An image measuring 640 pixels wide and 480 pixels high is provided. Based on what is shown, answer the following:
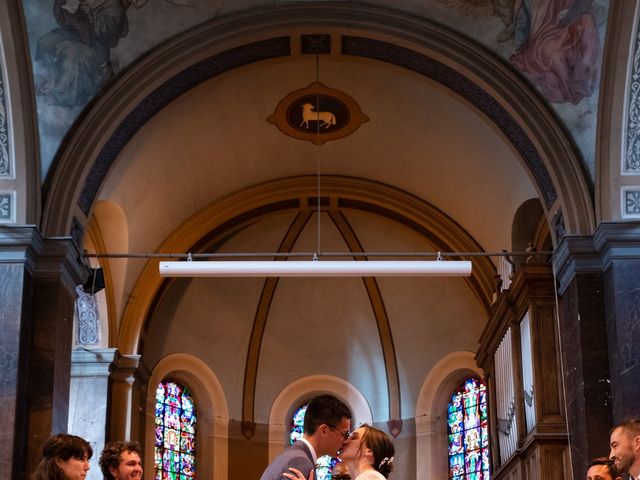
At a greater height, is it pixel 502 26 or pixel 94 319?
pixel 502 26

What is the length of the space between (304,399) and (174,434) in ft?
7.86

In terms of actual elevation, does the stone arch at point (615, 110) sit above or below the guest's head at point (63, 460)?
above

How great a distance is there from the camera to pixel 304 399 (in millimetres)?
20219

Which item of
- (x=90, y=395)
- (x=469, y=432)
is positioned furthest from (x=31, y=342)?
(x=469, y=432)

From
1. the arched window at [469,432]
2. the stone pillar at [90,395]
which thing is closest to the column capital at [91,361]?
the stone pillar at [90,395]

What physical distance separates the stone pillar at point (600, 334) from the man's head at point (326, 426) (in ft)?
19.8

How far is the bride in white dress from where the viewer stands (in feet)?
18.4

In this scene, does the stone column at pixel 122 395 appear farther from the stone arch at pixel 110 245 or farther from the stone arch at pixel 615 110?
the stone arch at pixel 615 110

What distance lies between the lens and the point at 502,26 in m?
Answer: 13.0

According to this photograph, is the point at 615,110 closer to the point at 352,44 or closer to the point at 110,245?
the point at 352,44

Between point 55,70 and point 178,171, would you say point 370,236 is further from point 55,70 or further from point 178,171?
point 55,70

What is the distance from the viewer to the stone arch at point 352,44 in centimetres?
1272

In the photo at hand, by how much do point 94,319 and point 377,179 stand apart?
4.71 metres

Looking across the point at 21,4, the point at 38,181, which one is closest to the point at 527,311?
the point at 38,181
